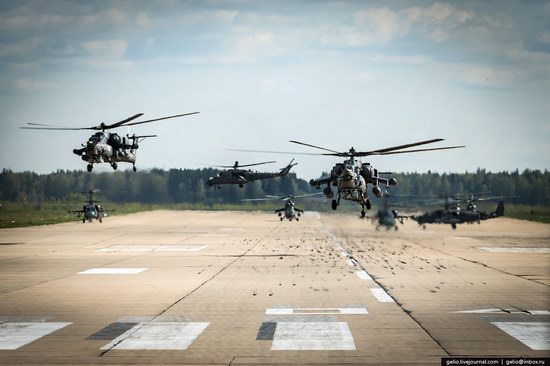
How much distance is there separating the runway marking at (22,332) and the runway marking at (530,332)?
1324cm

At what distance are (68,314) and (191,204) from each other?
332ft

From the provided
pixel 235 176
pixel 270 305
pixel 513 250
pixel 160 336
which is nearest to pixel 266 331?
pixel 160 336

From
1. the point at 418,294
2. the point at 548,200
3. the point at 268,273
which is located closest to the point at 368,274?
the point at 268,273

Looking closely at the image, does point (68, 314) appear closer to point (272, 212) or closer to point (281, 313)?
point (281, 313)

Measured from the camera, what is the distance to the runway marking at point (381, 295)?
1091 inches

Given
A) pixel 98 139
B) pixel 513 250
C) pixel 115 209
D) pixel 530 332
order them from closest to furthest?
1. pixel 530 332
2. pixel 98 139
3. pixel 513 250
4. pixel 115 209

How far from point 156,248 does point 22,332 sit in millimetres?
35150

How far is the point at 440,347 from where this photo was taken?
61.1 ft

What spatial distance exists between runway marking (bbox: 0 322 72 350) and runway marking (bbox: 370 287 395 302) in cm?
1187

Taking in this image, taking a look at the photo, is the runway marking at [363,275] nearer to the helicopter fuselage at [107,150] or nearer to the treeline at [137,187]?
the helicopter fuselage at [107,150]

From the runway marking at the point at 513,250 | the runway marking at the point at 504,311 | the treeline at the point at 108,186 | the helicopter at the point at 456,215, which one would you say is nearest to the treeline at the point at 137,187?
the treeline at the point at 108,186

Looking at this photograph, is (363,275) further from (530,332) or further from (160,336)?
(160,336)

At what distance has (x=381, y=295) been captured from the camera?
28.9 metres

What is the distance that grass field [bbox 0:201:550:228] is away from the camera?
4075 inches
